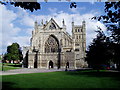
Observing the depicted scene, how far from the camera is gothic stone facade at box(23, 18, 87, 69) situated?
203 ft

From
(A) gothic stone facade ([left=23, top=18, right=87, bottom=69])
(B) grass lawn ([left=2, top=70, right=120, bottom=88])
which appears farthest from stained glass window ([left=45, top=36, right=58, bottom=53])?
(B) grass lawn ([left=2, top=70, right=120, bottom=88])

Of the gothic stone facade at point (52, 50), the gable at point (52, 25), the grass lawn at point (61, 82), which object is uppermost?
the gable at point (52, 25)

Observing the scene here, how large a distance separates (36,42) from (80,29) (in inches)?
1095

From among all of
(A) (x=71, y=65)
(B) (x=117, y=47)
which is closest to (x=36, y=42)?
(A) (x=71, y=65)

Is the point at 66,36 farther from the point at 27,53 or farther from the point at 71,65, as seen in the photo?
the point at 27,53

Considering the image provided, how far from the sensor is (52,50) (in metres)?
66.3

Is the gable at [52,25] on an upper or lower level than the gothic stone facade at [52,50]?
upper

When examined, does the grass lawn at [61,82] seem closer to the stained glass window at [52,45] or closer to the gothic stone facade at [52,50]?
the gothic stone facade at [52,50]

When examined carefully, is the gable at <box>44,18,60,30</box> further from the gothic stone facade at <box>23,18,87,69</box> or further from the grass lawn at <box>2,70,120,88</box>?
the grass lawn at <box>2,70,120,88</box>

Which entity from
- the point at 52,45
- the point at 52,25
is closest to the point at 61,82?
the point at 52,45

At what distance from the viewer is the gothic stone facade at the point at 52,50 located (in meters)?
61.9

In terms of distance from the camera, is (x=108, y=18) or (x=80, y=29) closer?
(x=108, y=18)

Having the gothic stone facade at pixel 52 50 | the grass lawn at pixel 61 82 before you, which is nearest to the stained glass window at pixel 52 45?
the gothic stone facade at pixel 52 50

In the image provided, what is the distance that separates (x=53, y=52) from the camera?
63.6 meters
